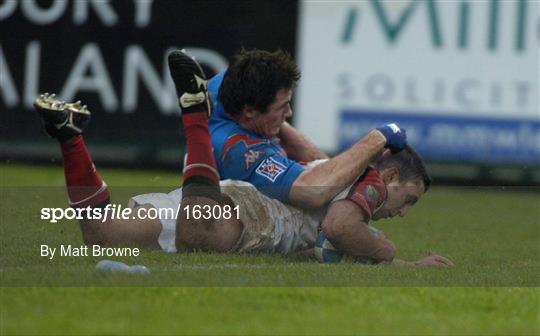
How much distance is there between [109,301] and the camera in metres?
5.61

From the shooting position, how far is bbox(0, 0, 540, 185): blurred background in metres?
13.9

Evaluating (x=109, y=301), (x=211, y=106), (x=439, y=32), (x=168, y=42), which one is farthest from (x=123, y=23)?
(x=109, y=301)

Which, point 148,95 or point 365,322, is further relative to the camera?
point 148,95

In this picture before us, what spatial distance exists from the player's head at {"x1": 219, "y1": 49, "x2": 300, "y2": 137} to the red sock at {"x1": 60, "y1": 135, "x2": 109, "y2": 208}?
2.88 feet

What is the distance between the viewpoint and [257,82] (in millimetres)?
7531

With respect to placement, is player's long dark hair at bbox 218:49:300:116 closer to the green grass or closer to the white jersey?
the white jersey

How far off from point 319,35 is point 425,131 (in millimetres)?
1475

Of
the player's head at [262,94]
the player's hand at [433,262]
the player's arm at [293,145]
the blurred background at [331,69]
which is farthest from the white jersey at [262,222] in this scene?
the blurred background at [331,69]

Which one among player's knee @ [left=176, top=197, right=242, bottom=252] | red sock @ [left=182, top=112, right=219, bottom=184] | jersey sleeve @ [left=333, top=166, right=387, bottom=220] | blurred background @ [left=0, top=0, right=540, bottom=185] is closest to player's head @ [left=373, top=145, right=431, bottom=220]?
jersey sleeve @ [left=333, top=166, right=387, bottom=220]

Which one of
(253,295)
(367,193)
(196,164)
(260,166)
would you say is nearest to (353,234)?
(367,193)

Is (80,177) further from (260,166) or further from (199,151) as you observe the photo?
(260,166)

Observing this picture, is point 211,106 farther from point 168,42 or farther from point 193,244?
point 168,42

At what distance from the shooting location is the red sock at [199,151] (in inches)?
278

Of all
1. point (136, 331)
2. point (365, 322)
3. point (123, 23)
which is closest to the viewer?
point (136, 331)
